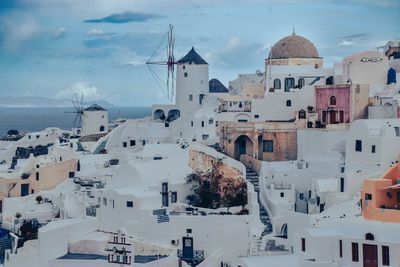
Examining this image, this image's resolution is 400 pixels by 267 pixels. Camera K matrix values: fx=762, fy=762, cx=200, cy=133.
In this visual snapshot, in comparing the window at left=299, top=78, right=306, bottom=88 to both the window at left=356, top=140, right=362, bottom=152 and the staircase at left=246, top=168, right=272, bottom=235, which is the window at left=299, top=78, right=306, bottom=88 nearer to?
the staircase at left=246, top=168, right=272, bottom=235

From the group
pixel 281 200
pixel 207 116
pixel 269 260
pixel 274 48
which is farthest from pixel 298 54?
pixel 269 260

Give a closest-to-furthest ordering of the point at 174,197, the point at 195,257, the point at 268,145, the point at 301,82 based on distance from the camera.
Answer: the point at 195,257 → the point at 174,197 → the point at 268,145 → the point at 301,82

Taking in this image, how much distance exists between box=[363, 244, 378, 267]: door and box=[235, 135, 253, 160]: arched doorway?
974 centimetres

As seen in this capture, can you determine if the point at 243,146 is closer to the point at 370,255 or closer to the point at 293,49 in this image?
the point at 293,49

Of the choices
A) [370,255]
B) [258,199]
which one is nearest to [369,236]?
[370,255]

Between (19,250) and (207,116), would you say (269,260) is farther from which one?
(207,116)

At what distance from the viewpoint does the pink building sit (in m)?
26.2

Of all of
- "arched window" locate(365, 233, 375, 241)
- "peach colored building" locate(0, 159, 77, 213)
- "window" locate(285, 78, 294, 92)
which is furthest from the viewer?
"window" locate(285, 78, 294, 92)

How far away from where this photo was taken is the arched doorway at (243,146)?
27453 mm

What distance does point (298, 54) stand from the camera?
32.6m

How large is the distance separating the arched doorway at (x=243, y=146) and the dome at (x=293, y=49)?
631cm

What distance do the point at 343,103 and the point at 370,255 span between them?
9240mm

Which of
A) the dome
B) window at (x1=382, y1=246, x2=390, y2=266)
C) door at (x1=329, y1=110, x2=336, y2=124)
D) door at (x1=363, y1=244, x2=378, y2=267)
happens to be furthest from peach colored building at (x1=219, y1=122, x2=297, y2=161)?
window at (x1=382, y1=246, x2=390, y2=266)

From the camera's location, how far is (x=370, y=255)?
18047mm
